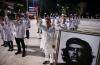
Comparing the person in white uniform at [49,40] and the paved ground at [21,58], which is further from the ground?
the person in white uniform at [49,40]

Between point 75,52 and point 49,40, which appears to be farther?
point 49,40

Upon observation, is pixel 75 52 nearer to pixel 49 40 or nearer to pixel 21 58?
pixel 49 40

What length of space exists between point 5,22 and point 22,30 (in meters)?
1.25

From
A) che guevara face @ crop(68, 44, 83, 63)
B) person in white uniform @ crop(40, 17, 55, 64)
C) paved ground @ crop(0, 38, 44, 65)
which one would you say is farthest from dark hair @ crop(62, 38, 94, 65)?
paved ground @ crop(0, 38, 44, 65)

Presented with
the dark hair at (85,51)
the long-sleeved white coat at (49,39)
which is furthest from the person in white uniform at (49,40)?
the dark hair at (85,51)

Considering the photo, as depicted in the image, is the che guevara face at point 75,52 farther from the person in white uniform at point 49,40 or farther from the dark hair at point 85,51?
the person in white uniform at point 49,40

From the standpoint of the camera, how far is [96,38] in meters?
3.25

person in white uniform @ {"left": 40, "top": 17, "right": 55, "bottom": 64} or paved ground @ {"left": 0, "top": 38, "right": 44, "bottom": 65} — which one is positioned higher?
person in white uniform @ {"left": 40, "top": 17, "right": 55, "bottom": 64}

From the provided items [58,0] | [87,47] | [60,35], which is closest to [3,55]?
[60,35]

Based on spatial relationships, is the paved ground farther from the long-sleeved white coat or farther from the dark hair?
the dark hair

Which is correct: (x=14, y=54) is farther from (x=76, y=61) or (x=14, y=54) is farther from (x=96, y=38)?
(x=96, y=38)

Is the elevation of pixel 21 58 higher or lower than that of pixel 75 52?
lower

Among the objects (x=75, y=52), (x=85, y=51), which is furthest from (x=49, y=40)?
(x=85, y=51)

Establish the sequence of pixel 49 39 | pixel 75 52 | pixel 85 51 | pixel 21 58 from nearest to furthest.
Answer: pixel 85 51, pixel 75 52, pixel 49 39, pixel 21 58
